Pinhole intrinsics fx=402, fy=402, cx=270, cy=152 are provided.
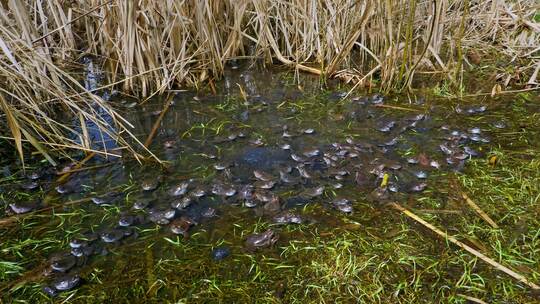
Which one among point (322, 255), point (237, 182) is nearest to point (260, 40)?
point (237, 182)

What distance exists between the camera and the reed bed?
3930 millimetres

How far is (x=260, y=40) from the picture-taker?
503cm

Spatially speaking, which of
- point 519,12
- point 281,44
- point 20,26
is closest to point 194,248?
point 20,26

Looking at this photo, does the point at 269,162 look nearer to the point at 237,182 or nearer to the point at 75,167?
the point at 237,182

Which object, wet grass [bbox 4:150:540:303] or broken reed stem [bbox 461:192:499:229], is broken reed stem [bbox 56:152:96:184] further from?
broken reed stem [bbox 461:192:499:229]

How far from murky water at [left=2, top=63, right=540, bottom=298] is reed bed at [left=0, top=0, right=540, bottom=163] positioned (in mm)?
431

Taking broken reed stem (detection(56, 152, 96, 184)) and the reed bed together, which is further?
the reed bed

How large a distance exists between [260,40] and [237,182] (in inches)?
102

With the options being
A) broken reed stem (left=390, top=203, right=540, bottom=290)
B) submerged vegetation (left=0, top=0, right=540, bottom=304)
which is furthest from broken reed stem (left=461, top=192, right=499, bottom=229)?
broken reed stem (left=390, top=203, right=540, bottom=290)

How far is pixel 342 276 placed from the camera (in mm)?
2189

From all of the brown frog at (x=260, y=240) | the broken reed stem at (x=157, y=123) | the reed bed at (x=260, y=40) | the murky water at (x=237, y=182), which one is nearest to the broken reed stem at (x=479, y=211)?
the murky water at (x=237, y=182)

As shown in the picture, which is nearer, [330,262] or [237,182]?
[330,262]

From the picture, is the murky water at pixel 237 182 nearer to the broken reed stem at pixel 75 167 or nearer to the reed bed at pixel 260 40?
the broken reed stem at pixel 75 167

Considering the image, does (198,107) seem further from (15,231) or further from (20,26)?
(15,231)
